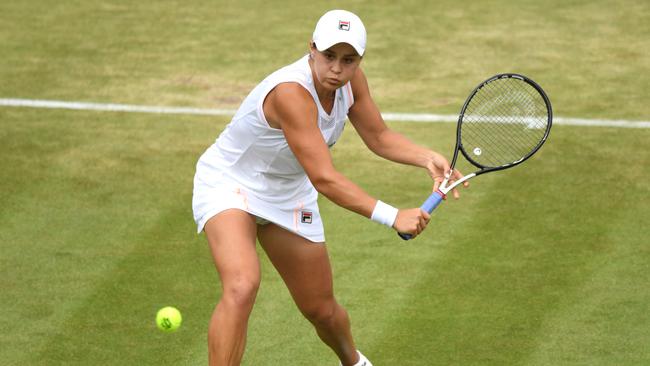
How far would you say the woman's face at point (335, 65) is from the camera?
650cm

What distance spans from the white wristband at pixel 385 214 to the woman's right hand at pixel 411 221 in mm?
26

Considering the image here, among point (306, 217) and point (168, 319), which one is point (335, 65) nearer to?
point (306, 217)

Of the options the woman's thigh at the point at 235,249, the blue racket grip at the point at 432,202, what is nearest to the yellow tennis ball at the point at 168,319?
the woman's thigh at the point at 235,249

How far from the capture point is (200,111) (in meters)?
11.7

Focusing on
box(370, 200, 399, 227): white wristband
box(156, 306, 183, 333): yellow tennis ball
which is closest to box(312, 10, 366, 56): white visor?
box(370, 200, 399, 227): white wristband

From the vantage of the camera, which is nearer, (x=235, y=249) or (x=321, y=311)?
(x=235, y=249)

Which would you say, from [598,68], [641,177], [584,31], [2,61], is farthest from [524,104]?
[2,61]

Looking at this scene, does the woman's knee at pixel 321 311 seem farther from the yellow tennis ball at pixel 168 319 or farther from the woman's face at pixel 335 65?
the woman's face at pixel 335 65

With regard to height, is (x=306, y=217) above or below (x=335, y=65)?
below

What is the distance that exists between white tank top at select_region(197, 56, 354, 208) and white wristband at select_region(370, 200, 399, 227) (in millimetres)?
615

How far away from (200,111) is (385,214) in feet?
18.1

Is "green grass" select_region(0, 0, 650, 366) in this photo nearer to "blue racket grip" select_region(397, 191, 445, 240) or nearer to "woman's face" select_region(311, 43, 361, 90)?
"blue racket grip" select_region(397, 191, 445, 240)

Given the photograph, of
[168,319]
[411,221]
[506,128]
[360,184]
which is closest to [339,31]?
[411,221]

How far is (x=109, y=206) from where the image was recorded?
990 cm
